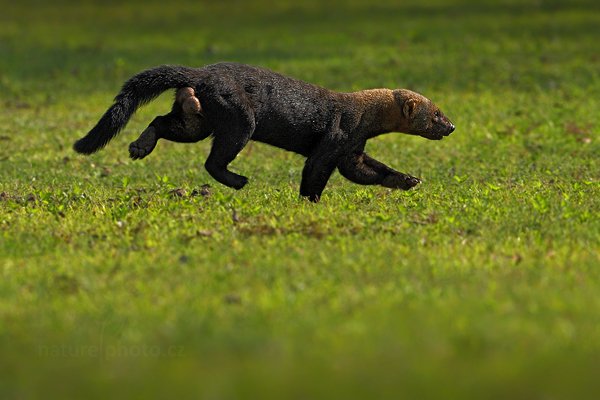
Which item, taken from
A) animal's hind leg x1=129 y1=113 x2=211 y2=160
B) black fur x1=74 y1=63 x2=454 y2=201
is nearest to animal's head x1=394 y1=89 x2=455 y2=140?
black fur x1=74 y1=63 x2=454 y2=201

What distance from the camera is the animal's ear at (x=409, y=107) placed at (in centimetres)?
1226

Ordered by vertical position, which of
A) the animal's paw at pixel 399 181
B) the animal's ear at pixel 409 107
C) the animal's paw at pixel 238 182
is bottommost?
the animal's paw at pixel 399 181

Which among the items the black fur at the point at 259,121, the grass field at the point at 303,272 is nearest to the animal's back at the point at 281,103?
the black fur at the point at 259,121

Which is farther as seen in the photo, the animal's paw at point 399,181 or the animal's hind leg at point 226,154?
the animal's paw at point 399,181

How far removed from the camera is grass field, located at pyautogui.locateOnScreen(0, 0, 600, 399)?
20.4 feet

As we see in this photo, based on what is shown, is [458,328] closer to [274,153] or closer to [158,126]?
[158,126]

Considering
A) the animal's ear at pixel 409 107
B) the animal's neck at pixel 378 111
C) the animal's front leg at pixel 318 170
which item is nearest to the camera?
the animal's front leg at pixel 318 170

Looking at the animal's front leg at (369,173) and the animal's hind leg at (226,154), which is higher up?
the animal's hind leg at (226,154)

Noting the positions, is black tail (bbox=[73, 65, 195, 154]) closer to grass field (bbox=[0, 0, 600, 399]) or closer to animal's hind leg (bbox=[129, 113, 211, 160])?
animal's hind leg (bbox=[129, 113, 211, 160])

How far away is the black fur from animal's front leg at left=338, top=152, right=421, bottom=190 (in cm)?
1

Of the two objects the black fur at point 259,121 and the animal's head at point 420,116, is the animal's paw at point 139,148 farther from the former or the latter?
the animal's head at point 420,116

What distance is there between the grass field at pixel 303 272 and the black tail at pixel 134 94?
69 cm

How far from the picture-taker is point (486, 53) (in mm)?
25766

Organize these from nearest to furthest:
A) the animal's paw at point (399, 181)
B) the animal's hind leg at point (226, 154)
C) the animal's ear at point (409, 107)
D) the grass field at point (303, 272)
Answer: the grass field at point (303, 272) → the animal's hind leg at point (226, 154) → the animal's paw at point (399, 181) → the animal's ear at point (409, 107)
